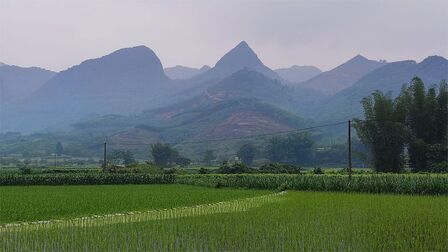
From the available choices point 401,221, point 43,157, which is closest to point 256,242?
point 401,221

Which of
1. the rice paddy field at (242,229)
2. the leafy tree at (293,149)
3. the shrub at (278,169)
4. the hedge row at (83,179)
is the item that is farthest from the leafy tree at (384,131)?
the leafy tree at (293,149)

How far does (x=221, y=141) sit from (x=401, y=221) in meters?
115

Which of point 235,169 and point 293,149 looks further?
point 293,149

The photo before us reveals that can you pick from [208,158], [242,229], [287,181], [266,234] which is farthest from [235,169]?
[208,158]

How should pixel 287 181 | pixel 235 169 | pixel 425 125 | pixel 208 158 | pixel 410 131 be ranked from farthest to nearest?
pixel 208 158
pixel 235 169
pixel 410 131
pixel 425 125
pixel 287 181

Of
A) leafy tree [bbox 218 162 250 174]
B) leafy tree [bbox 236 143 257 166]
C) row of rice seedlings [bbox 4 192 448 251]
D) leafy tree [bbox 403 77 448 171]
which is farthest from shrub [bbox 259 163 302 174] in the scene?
leafy tree [bbox 236 143 257 166]

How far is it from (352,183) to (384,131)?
2096cm

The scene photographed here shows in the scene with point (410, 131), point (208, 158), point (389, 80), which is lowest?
point (208, 158)

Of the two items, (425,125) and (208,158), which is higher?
(425,125)

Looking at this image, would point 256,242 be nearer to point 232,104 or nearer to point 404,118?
point 404,118

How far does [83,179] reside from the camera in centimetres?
4238

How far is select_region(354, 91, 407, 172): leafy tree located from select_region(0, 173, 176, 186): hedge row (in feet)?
61.4

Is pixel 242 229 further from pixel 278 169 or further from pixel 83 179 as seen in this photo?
pixel 278 169

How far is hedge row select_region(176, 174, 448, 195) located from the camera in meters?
24.3
